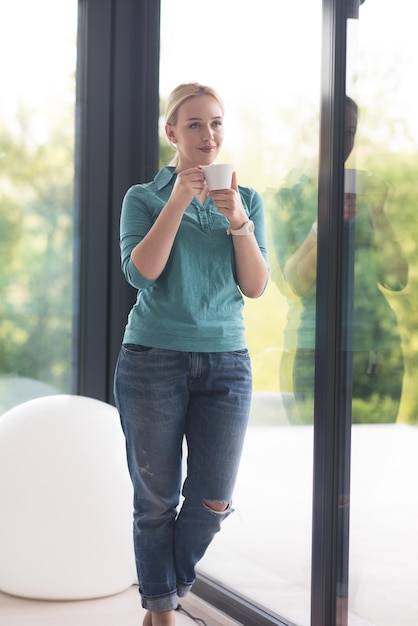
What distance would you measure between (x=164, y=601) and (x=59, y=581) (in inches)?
24.7

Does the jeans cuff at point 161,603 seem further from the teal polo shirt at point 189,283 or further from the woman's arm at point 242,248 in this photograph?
the woman's arm at point 242,248

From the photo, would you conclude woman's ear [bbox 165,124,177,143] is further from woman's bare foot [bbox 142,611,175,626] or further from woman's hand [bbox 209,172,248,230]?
woman's bare foot [bbox 142,611,175,626]

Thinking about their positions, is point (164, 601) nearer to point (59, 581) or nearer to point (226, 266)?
point (59, 581)

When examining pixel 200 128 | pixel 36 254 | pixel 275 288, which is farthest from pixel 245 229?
pixel 36 254

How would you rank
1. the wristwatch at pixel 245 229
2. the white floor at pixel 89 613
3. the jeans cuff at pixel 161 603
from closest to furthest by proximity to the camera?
1. the wristwatch at pixel 245 229
2. the jeans cuff at pixel 161 603
3. the white floor at pixel 89 613

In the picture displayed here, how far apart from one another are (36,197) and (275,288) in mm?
1173

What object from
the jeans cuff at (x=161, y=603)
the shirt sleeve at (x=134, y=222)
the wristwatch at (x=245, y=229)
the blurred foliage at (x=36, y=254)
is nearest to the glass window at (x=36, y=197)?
the blurred foliage at (x=36, y=254)


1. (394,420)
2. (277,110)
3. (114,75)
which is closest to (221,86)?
(277,110)

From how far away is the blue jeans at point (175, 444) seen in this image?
1.89 m

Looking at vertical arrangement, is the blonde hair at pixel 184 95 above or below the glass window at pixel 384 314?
above

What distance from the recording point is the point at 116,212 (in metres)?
3.11

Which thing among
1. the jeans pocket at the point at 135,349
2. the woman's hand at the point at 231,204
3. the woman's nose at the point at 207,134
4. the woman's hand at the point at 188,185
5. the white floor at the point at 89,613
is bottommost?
the white floor at the point at 89,613

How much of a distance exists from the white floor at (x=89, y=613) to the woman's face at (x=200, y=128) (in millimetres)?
1326

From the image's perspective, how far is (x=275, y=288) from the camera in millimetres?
2291
